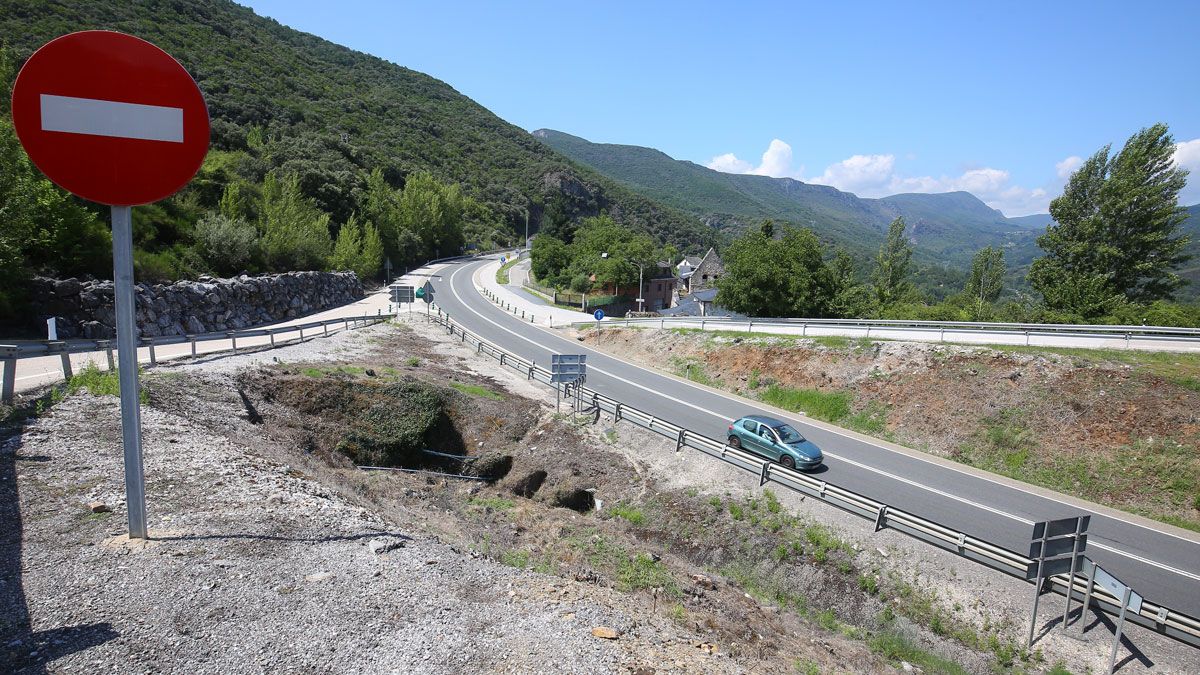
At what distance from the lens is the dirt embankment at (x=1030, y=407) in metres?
15.8

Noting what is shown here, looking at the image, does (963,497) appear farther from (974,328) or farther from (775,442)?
(974,328)

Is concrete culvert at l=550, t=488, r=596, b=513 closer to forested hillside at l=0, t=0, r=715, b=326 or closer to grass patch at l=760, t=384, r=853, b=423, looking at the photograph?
grass patch at l=760, t=384, r=853, b=423

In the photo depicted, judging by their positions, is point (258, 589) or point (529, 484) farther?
point (529, 484)

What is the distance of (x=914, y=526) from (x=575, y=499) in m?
8.95

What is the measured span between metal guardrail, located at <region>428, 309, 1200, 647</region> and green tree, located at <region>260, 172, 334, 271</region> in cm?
3236

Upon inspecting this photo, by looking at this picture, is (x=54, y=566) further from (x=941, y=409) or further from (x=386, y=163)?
(x=386, y=163)

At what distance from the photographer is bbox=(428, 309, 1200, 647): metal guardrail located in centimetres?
909

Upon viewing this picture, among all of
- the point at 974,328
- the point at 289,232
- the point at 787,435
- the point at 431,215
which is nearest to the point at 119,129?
the point at 787,435

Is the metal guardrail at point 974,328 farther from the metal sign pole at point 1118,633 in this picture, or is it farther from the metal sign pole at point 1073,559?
the metal sign pole at point 1118,633

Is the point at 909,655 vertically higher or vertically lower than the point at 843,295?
lower

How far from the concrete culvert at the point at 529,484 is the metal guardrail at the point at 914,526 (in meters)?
3.82

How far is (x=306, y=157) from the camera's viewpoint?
63031 mm

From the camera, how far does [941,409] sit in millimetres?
20625

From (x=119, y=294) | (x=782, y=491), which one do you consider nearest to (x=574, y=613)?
(x=119, y=294)
